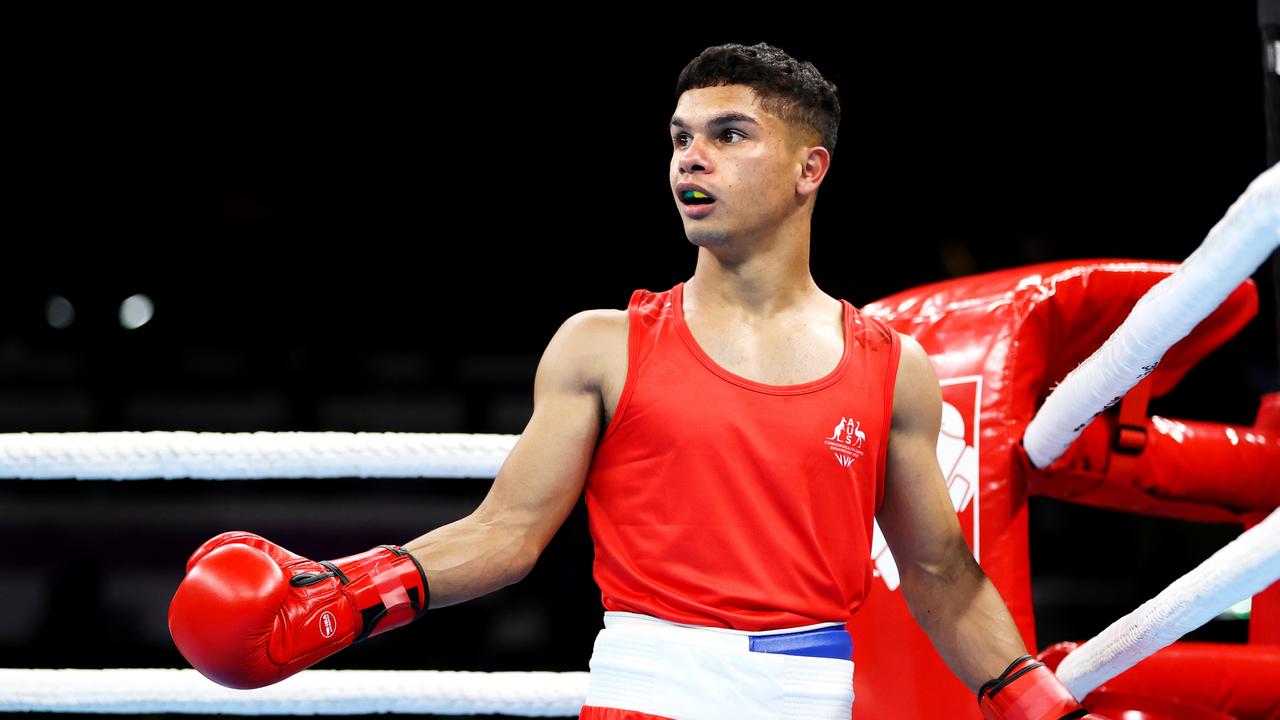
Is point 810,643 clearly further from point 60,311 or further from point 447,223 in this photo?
point 60,311

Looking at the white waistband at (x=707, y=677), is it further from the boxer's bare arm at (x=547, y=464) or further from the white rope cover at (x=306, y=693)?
the white rope cover at (x=306, y=693)

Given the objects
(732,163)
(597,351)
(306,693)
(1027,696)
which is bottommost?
(306,693)

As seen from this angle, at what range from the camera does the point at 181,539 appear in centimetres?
561

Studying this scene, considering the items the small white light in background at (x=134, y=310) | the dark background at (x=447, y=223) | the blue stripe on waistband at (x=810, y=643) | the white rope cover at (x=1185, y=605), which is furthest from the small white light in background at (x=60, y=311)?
the white rope cover at (x=1185, y=605)

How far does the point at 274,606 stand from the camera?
3.65 feet

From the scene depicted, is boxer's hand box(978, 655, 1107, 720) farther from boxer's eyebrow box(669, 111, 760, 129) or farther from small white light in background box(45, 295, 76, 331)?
small white light in background box(45, 295, 76, 331)

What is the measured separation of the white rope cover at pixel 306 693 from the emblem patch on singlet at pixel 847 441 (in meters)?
→ 0.69

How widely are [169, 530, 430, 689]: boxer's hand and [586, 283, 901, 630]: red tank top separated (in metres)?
0.25

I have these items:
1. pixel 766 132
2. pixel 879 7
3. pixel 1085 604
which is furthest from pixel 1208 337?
pixel 1085 604

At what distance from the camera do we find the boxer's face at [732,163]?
139 cm

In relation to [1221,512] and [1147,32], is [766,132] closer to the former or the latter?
[1221,512]

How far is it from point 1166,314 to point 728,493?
49cm

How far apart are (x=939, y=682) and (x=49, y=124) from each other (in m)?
4.94

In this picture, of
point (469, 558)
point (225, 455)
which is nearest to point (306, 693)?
point (225, 455)
